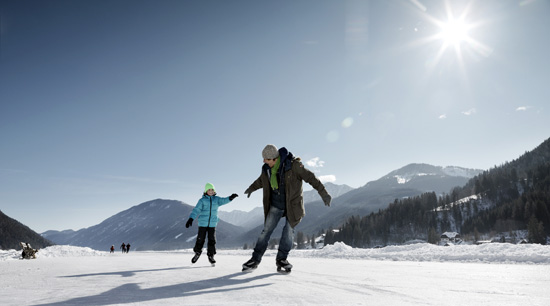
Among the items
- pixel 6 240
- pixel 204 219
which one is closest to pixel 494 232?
pixel 204 219

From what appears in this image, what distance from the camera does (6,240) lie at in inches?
6516

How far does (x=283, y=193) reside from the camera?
18.3ft

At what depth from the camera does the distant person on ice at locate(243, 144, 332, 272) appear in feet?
17.7

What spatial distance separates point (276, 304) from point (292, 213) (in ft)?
9.43

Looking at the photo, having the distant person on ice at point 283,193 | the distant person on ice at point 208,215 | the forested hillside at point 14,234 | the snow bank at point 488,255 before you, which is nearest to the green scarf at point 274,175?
the distant person on ice at point 283,193

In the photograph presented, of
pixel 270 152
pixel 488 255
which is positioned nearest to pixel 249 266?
pixel 270 152

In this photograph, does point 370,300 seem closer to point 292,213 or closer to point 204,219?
point 292,213

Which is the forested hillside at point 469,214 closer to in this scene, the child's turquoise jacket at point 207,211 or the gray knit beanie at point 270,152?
the child's turquoise jacket at point 207,211

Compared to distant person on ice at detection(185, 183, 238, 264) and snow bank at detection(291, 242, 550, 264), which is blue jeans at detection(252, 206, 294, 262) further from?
snow bank at detection(291, 242, 550, 264)

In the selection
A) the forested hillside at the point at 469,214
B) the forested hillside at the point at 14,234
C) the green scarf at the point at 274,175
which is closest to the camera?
the green scarf at the point at 274,175

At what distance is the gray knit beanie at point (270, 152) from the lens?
5637 mm

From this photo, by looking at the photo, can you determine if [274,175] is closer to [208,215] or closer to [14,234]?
[208,215]

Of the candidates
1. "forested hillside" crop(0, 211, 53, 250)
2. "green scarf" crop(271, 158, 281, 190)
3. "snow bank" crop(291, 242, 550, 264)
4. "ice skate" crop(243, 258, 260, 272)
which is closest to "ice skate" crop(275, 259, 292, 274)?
"ice skate" crop(243, 258, 260, 272)

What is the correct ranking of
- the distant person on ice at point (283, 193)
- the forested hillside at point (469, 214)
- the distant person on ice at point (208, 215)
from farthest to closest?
the forested hillside at point (469, 214), the distant person on ice at point (208, 215), the distant person on ice at point (283, 193)
